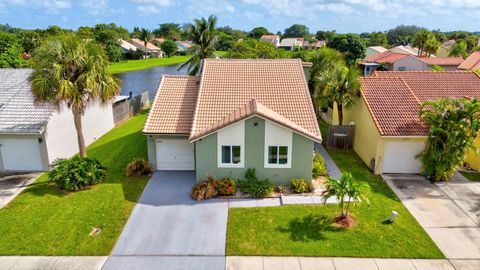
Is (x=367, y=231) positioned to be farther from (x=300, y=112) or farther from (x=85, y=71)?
(x=85, y=71)

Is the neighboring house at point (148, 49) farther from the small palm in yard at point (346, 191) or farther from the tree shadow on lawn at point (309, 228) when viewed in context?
the small palm in yard at point (346, 191)

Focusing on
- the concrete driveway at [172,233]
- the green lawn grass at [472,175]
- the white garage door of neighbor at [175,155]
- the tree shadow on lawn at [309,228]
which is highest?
the white garage door of neighbor at [175,155]

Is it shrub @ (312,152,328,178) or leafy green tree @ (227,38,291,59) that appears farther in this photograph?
leafy green tree @ (227,38,291,59)

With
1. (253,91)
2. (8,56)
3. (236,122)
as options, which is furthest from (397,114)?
(8,56)

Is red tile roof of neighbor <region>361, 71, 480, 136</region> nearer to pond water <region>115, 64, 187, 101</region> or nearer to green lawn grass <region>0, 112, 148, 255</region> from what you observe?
green lawn grass <region>0, 112, 148, 255</region>

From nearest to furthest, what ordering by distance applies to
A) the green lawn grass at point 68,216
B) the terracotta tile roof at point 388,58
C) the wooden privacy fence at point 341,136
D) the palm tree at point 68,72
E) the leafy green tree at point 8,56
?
the green lawn grass at point 68,216, the palm tree at point 68,72, the wooden privacy fence at point 341,136, the leafy green tree at point 8,56, the terracotta tile roof at point 388,58

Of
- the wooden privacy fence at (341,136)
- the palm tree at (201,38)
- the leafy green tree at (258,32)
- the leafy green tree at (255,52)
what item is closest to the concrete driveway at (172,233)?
the wooden privacy fence at (341,136)

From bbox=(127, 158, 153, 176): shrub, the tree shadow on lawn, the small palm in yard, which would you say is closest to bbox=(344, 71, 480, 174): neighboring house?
the small palm in yard

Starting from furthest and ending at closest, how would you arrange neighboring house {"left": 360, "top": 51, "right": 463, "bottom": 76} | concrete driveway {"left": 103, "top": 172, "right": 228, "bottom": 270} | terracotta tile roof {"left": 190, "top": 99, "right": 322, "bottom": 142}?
neighboring house {"left": 360, "top": 51, "right": 463, "bottom": 76} → terracotta tile roof {"left": 190, "top": 99, "right": 322, "bottom": 142} → concrete driveway {"left": 103, "top": 172, "right": 228, "bottom": 270}
